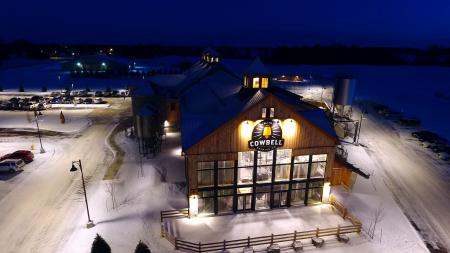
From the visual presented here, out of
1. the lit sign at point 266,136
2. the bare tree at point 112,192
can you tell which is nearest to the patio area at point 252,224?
the bare tree at point 112,192

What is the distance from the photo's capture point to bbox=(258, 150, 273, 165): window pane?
29.0 metres

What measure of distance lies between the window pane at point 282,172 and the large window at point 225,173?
458 centimetres

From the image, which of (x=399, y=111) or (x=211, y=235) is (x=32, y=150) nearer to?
(x=211, y=235)

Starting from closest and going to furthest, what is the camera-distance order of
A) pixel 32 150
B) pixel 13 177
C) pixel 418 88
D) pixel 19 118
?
pixel 13 177
pixel 32 150
pixel 19 118
pixel 418 88

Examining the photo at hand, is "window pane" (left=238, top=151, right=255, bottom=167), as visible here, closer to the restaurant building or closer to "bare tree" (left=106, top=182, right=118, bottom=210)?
the restaurant building

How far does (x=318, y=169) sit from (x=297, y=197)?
3.75 meters

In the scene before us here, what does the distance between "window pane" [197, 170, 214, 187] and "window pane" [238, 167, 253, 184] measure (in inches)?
109

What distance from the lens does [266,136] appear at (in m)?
27.9

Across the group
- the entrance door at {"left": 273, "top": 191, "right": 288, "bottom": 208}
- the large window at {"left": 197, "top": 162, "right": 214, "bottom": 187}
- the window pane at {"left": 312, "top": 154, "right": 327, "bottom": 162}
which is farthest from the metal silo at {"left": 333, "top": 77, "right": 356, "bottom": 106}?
the large window at {"left": 197, "top": 162, "right": 214, "bottom": 187}

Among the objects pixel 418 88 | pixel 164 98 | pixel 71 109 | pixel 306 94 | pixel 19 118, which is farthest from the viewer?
pixel 418 88

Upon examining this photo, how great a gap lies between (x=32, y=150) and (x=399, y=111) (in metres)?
78.7

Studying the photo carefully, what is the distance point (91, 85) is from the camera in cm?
10244

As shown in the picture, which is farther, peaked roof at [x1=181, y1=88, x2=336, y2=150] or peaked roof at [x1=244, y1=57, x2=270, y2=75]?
peaked roof at [x1=244, y1=57, x2=270, y2=75]

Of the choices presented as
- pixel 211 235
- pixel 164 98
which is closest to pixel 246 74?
pixel 211 235
